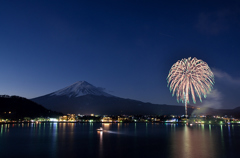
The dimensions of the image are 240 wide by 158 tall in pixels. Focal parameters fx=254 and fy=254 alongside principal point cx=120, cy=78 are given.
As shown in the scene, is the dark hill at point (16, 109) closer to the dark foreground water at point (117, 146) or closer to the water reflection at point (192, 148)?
the dark foreground water at point (117, 146)

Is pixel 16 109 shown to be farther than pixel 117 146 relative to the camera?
Yes

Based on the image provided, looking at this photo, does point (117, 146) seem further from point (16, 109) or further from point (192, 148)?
point (16, 109)

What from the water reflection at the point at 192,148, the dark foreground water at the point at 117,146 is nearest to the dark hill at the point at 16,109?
the dark foreground water at the point at 117,146

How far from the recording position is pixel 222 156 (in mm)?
22469

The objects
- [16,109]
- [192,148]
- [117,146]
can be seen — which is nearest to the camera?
[192,148]

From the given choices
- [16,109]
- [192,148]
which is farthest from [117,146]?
[16,109]

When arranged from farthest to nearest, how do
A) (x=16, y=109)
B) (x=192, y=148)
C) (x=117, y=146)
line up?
(x=16, y=109) → (x=117, y=146) → (x=192, y=148)

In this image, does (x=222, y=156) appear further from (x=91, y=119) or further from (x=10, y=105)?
(x=91, y=119)

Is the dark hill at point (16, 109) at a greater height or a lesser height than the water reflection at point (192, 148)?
greater

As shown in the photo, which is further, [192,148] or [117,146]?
[117,146]

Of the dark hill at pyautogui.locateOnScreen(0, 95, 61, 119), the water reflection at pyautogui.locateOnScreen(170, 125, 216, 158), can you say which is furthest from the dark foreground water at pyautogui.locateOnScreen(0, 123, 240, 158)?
the dark hill at pyautogui.locateOnScreen(0, 95, 61, 119)

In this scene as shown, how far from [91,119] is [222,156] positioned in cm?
17441

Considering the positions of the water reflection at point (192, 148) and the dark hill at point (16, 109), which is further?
the dark hill at point (16, 109)

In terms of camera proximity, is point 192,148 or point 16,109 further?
point 16,109
